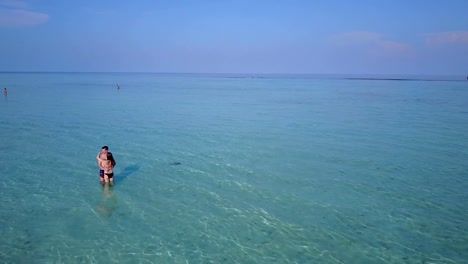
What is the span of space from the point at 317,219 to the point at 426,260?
11.5ft

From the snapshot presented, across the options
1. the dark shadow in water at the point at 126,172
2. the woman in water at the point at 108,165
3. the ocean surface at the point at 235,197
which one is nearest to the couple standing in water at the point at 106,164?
the woman in water at the point at 108,165

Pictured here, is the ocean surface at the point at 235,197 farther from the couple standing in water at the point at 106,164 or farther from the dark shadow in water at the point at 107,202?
the couple standing in water at the point at 106,164

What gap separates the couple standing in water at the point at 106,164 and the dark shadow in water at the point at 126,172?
2.04 feet

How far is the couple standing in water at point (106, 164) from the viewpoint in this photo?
14748 mm

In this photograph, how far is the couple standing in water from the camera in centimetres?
1475

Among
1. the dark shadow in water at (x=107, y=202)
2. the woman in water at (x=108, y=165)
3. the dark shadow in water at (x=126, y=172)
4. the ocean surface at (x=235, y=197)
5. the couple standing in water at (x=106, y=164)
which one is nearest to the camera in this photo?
the ocean surface at (x=235, y=197)

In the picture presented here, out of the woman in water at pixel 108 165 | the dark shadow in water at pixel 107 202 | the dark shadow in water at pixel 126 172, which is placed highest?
the woman in water at pixel 108 165

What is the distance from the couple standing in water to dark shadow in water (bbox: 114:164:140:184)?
621 millimetres

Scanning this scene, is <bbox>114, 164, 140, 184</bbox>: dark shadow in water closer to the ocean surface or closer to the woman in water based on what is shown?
the ocean surface

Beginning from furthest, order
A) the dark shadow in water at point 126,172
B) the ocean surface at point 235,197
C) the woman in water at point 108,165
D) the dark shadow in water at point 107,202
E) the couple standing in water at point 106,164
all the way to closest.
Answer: the dark shadow in water at point 126,172 → the woman in water at point 108,165 → the couple standing in water at point 106,164 → the dark shadow in water at point 107,202 → the ocean surface at point 235,197

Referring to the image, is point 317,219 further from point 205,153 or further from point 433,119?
point 433,119

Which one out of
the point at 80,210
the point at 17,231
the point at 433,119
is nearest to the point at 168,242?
the point at 80,210

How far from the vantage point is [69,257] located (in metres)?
9.69

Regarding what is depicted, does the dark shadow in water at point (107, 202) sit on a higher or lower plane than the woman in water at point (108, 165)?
lower
